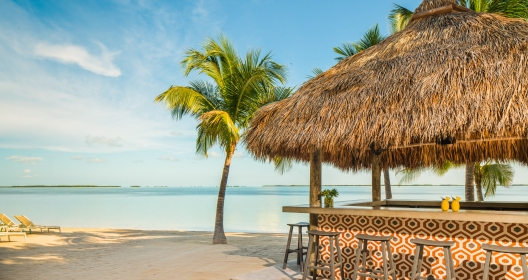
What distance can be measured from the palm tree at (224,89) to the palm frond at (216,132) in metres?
0.02

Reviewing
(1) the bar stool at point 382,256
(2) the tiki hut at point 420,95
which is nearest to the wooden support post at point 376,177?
(2) the tiki hut at point 420,95

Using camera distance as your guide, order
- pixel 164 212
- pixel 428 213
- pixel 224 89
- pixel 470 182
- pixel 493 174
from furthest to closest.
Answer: pixel 164 212 → pixel 493 174 → pixel 470 182 → pixel 224 89 → pixel 428 213

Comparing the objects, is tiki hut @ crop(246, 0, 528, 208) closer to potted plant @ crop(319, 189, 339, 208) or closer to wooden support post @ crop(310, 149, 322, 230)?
wooden support post @ crop(310, 149, 322, 230)

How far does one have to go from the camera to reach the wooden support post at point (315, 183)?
16.9 feet

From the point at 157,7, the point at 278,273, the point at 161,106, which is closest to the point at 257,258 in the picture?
the point at 278,273

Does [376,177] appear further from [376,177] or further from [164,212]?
[164,212]

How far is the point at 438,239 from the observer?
13.8 ft

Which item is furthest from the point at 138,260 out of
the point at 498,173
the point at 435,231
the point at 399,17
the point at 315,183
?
the point at 498,173

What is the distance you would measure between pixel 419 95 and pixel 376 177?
244cm

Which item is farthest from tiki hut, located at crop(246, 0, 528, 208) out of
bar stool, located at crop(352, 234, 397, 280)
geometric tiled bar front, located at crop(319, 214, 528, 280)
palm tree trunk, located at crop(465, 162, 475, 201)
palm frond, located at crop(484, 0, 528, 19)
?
palm tree trunk, located at crop(465, 162, 475, 201)

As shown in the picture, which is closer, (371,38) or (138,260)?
(138,260)

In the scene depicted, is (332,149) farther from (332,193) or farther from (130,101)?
(130,101)

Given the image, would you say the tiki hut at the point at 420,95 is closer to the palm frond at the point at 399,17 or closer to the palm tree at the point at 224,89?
the palm tree at the point at 224,89

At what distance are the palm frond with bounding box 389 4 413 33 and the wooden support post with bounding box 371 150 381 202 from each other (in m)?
3.95
